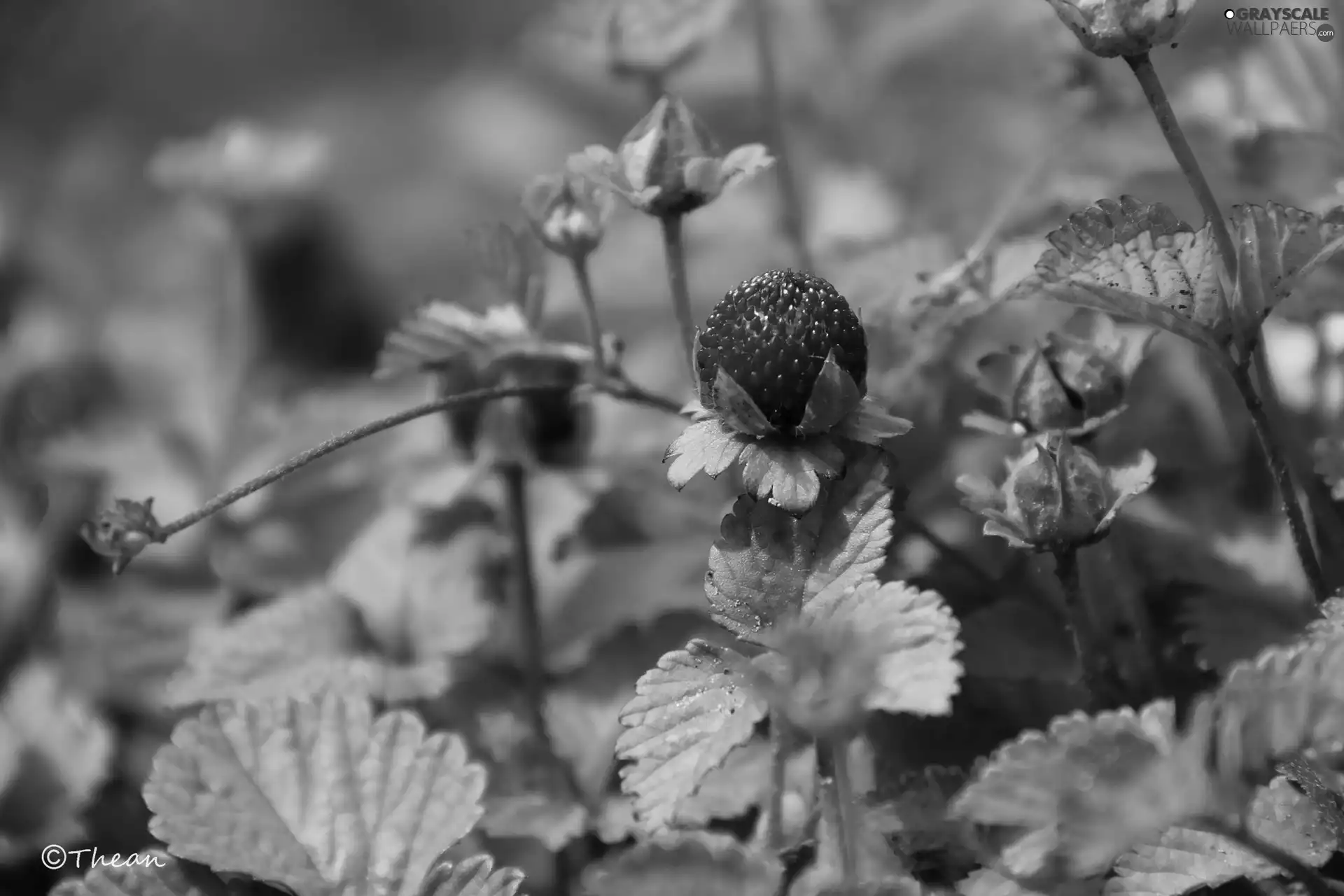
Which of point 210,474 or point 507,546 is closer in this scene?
point 507,546

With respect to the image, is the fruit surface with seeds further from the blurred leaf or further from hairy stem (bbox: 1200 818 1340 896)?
the blurred leaf

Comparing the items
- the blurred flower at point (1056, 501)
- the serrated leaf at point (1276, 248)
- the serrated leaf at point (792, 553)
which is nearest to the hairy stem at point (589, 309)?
the serrated leaf at point (792, 553)

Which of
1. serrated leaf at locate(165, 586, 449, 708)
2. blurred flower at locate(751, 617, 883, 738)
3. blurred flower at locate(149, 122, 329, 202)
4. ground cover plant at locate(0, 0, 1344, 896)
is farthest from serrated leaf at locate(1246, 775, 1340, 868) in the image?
blurred flower at locate(149, 122, 329, 202)

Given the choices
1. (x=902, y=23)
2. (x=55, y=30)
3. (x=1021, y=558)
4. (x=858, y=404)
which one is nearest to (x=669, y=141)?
(x=858, y=404)

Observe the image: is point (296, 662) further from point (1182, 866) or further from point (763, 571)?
point (1182, 866)

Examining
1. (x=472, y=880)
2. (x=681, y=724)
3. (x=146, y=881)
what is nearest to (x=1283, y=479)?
(x=681, y=724)

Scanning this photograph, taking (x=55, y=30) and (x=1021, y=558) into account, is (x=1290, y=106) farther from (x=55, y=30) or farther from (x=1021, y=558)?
(x=55, y=30)
